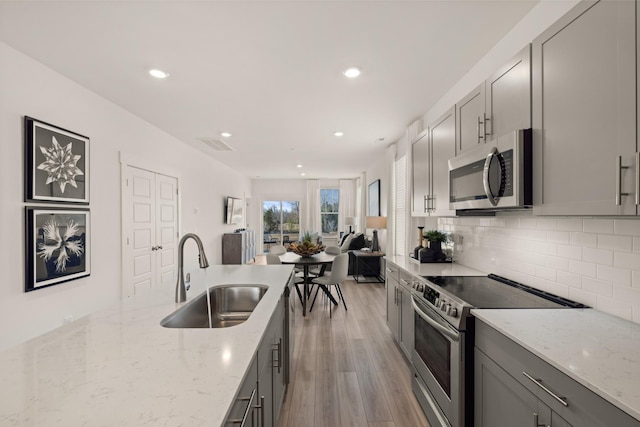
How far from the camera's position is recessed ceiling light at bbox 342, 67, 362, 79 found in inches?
98.7

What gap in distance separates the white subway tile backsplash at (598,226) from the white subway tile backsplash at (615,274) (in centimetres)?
17

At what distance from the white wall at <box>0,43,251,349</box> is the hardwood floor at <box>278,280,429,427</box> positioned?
2129 millimetres

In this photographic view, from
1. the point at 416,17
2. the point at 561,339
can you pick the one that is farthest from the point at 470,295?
the point at 416,17

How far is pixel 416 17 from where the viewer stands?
186cm

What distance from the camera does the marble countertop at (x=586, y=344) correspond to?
0.84 metres

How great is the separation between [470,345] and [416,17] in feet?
6.25

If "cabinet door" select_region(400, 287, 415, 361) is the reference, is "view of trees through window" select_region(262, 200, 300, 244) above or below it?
above

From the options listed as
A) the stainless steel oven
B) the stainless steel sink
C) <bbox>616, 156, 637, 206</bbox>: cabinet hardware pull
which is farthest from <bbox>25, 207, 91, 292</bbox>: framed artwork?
<bbox>616, 156, 637, 206</bbox>: cabinet hardware pull

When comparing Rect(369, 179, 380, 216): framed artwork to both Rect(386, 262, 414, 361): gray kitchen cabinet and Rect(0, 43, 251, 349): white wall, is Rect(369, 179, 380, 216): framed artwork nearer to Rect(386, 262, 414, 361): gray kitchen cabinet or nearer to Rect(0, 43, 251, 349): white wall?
Rect(386, 262, 414, 361): gray kitchen cabinet

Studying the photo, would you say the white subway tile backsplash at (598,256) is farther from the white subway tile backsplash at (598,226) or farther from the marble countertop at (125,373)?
the marble countertop at (125,373)

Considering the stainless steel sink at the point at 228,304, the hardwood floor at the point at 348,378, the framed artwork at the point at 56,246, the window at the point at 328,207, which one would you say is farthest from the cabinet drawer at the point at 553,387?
the window at the point at 328,207

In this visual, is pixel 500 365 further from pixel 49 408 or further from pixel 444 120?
pixel 444 120

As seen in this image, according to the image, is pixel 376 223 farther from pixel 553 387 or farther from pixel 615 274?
pixel 553 387

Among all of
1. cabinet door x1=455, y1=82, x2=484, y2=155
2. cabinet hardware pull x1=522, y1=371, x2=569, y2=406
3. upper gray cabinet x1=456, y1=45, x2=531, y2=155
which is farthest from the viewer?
cabinet door x1=455, y1=82, x2=484, y2=155
